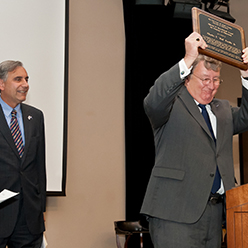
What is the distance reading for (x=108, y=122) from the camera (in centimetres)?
476

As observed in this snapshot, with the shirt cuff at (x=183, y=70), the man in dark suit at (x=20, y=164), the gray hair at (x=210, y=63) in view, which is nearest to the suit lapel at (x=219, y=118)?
the gray hair at (x=210, y=63)

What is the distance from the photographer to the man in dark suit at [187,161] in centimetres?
203

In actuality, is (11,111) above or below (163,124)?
above

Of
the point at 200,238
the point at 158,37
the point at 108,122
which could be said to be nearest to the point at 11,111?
the point at 200,238

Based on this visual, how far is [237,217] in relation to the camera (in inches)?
74.5

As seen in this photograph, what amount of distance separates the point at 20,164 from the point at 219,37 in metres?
1.55

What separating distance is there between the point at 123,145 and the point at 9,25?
6.43ft

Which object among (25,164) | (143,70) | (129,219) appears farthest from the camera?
(143,70)

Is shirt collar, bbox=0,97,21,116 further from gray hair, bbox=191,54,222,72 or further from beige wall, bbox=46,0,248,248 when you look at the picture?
beige wall, bbox=46,0,248,248

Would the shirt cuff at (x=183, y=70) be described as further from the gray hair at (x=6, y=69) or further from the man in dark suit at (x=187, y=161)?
the gray hair at (x=6, y=69)

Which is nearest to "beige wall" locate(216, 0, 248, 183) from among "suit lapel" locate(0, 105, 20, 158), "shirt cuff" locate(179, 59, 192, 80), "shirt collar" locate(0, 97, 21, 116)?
"shirt collar" locate(0, 97, 21, 116)

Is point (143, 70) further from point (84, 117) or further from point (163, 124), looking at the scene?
point (163, 124)

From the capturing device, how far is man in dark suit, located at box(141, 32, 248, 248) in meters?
2.03

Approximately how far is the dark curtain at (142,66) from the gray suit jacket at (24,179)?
1980mm
